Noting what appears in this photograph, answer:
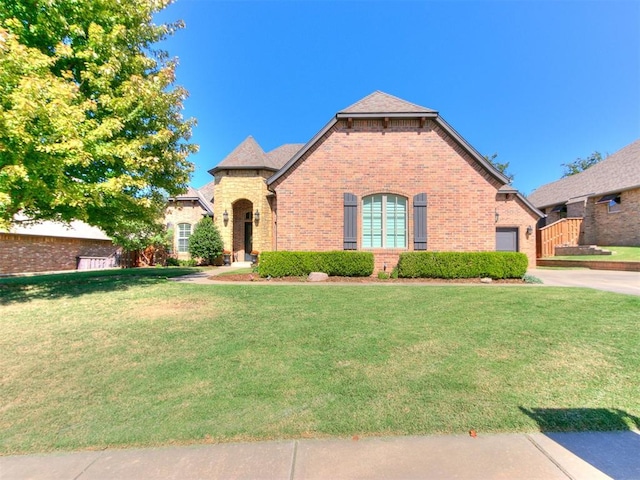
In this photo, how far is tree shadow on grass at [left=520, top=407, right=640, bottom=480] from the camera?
7.83 ft

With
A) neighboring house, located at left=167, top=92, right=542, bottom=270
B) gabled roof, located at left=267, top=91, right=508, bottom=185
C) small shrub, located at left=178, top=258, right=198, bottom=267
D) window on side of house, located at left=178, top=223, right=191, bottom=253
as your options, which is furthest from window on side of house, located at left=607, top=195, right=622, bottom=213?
window on side of house, located at left=178, top=223, right=191, bottom=253

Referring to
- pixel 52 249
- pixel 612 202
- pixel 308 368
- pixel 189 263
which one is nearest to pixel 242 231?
pixel 189 263

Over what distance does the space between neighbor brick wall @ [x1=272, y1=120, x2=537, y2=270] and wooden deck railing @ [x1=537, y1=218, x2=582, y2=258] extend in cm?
1137

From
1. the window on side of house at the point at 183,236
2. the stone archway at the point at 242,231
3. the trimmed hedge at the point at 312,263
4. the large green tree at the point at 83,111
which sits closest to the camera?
the large green tree at the point at 83,111

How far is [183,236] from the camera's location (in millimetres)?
21266

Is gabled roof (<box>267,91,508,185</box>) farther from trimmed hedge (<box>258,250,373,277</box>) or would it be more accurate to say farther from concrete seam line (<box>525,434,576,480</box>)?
concrete seam line (<box>525,434,576,480</box>)

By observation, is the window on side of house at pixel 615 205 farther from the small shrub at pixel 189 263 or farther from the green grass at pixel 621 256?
the small shrub at pixel 189 263

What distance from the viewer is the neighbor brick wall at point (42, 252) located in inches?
601

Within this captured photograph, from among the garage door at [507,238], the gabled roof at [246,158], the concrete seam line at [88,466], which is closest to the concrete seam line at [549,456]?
the concrete seam line at [88,466]

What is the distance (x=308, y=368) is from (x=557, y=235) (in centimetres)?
2290

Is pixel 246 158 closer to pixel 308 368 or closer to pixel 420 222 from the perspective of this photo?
pixel 420 222

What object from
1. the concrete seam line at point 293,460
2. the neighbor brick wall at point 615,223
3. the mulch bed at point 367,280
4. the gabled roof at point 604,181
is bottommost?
the concrete seam line at point 293,460

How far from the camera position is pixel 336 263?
10.5 metres

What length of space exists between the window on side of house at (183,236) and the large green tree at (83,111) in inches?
453
